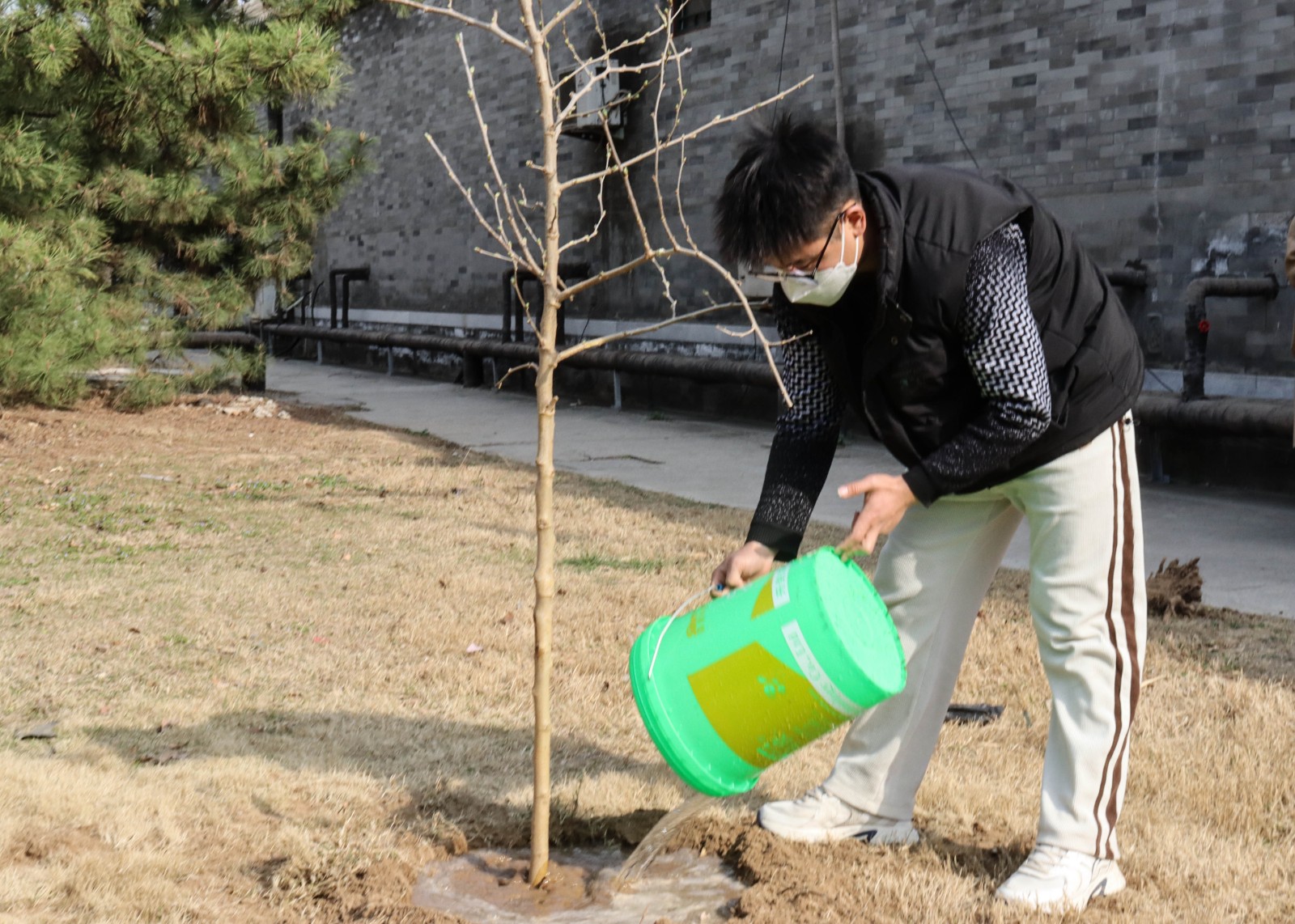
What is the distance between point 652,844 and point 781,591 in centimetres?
81

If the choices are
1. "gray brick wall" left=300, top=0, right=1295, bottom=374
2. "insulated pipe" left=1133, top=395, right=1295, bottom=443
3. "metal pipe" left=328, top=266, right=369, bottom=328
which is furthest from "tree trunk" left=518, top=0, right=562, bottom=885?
"metal pipe" left=328, top=266, right=369, bottom=328

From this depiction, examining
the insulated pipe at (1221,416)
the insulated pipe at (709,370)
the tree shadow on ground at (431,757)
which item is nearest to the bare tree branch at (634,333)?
the tree shadow on ground at (431,757)

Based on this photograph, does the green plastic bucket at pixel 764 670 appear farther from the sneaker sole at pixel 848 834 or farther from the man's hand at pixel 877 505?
the sneaker sole at pixel 848 834

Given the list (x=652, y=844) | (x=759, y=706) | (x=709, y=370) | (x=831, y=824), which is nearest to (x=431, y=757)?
(x=652, y=844)

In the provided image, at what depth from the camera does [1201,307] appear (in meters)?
7.82

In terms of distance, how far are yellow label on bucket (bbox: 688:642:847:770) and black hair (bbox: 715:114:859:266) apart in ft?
2.36

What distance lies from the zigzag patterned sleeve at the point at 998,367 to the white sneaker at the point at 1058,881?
2.53 feet

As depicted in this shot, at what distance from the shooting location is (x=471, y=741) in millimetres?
3643

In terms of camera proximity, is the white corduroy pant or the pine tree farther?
the pine tree

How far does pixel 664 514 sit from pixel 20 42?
19.1 ft

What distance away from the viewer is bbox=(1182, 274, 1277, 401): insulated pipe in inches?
303

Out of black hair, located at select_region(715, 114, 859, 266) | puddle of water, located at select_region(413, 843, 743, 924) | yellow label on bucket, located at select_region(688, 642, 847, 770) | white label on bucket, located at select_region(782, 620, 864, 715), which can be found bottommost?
puddle of water, located at select_region(413, 843, 743, 924)

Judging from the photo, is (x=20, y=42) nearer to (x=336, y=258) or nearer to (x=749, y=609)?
(x=749, y=609)

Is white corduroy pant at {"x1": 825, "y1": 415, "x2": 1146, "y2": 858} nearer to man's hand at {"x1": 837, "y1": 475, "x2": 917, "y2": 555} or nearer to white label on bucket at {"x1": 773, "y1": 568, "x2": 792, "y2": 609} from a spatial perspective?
man's hand at {"x1": 837, "y1": 475, "x2": 917, "y2": 555}
